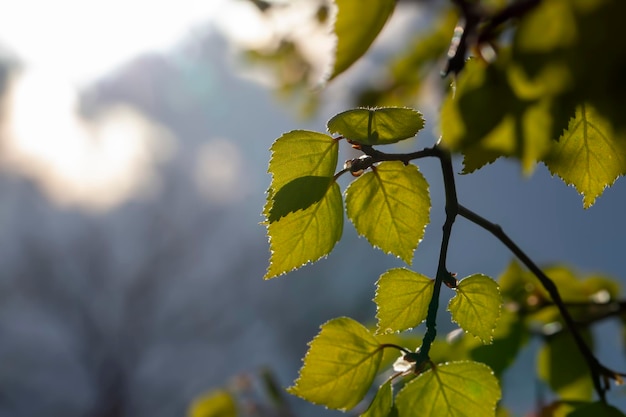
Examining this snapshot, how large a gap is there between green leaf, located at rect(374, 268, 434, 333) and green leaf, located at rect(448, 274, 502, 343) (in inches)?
1.0

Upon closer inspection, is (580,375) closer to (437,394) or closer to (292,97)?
(437,394)

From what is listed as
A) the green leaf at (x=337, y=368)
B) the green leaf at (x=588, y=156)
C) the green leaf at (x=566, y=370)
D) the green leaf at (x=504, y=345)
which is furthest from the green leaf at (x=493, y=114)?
the green leaf at (x=566, y=370)

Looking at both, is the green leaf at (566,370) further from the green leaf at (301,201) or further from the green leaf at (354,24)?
the green leaf at (354,24)

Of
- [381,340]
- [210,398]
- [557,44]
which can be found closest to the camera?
[557,44]

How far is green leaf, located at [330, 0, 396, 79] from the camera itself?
1.15 ft

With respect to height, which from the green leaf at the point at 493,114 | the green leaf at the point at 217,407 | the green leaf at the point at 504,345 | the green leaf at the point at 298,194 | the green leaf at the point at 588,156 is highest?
the green leaf at the point at 217,407

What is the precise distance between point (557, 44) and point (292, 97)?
6.08 ft

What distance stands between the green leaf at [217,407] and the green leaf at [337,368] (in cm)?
79

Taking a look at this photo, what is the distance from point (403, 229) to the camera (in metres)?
0.55

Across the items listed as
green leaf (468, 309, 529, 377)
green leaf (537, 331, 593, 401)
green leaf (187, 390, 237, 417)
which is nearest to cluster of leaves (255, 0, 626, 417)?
green leaf (468, 309, 529, 377)

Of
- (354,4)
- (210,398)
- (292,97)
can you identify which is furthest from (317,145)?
(292,97)

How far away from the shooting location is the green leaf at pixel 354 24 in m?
0.35

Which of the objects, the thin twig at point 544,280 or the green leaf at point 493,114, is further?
the thin twig at point 544,280

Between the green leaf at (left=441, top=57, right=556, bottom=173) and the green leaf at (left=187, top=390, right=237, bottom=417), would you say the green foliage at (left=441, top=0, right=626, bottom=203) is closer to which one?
the green leaf at (left=441, top=57, right=556, bottom=173)
